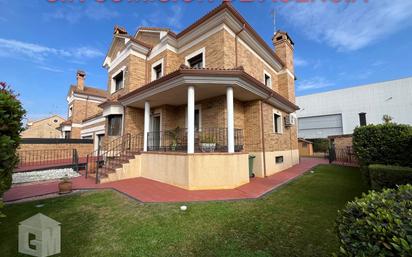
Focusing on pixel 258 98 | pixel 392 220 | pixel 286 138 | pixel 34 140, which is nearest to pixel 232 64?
pixel 258 98

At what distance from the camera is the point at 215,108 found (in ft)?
30.8

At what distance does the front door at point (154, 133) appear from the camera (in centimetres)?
1143

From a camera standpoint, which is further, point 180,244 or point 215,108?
point 215,108

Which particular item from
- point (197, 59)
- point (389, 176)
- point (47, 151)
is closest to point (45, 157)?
point (47, 151)

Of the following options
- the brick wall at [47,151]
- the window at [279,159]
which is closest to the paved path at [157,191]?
the window at [279,159]

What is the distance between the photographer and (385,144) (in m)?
6.75

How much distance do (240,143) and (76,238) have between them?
745 cm

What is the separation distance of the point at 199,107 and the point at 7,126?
25.4 feet

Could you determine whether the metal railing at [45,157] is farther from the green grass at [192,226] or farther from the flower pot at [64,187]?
the green grass at [192,226]

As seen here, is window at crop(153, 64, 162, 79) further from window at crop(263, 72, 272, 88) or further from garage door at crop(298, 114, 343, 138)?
garage door at crop(298, 114, 343, 138)

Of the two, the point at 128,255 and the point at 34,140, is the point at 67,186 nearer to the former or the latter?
the point at 128,255

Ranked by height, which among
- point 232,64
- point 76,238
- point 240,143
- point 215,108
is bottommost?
point 76,238

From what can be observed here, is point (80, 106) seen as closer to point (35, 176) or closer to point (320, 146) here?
point (35, 176)

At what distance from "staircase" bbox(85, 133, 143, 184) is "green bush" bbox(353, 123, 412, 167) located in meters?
10.2
